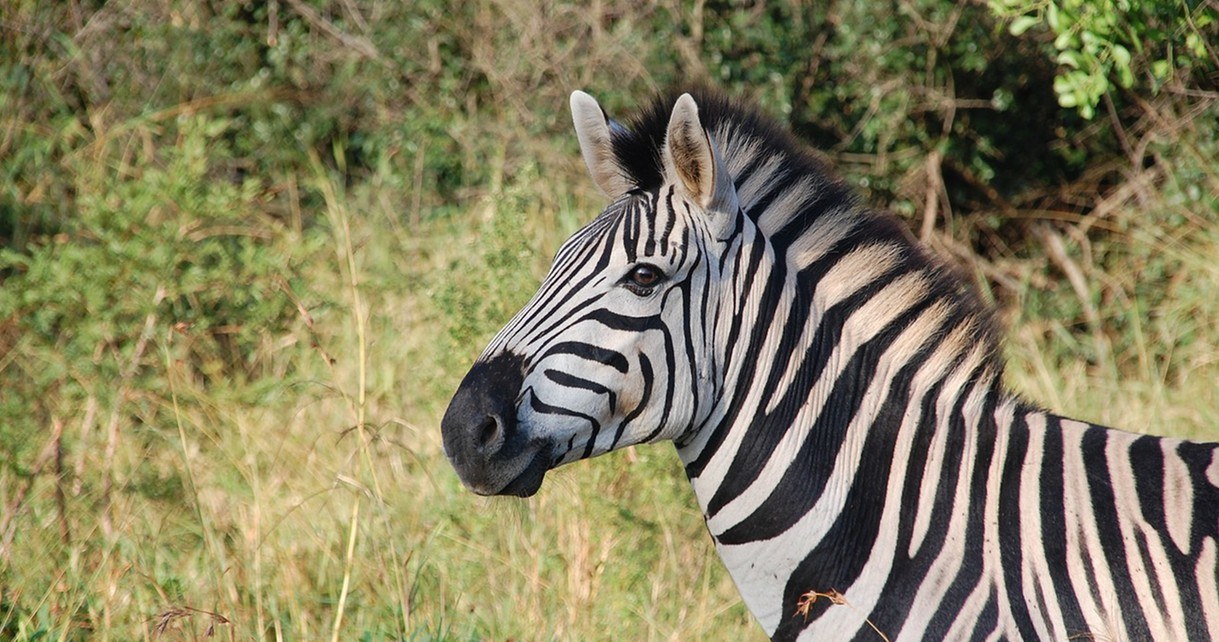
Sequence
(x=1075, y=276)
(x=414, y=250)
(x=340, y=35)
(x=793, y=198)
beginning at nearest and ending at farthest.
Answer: (x=793, y=198) < (x=414, y=250) < (x=340, y=35) < (x=1075, y=276)

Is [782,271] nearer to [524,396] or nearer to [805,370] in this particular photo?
[805,370]

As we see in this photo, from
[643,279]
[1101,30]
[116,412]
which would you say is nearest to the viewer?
[643,279]

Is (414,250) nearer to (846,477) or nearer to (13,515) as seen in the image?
(13,515)

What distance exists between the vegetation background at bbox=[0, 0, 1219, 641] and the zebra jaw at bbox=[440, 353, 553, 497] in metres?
1.09

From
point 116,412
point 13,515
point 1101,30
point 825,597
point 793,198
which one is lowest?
point 13,515

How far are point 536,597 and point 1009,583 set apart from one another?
220 centimetres

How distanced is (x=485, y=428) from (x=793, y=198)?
1047 millimetres

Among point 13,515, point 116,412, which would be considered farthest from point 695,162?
point 116,412

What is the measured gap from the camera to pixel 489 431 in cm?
267

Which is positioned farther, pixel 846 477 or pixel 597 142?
pixel 597 142

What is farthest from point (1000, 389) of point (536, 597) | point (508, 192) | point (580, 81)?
A: point (580, 81)

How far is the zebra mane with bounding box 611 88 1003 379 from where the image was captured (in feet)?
9.66

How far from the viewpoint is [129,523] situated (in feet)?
15.9

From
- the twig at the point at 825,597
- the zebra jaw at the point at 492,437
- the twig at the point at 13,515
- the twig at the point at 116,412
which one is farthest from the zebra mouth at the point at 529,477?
the twig at the point at 116,412
